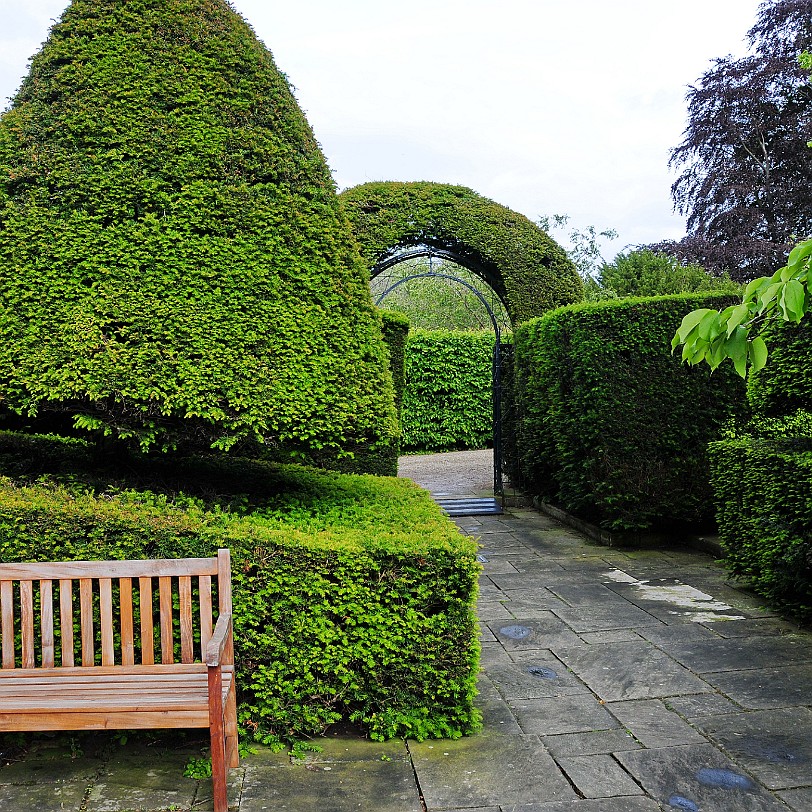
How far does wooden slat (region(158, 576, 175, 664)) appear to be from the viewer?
318 centimetres

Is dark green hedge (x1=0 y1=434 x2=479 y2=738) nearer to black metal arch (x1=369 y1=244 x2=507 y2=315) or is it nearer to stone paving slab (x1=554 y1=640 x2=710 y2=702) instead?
stone paving slab (x1=554 y1=640 x2=710 y2=702)

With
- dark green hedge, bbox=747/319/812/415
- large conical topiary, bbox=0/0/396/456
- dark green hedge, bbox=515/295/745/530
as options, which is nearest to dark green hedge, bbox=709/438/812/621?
dark green hedge, bbox=747/319/812/415

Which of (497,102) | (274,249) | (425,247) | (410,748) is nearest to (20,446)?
(274,249)

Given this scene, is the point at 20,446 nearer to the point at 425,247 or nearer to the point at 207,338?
the point at 207,338

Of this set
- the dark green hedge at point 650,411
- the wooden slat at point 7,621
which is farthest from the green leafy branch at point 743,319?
the dark green hedge at point 650,411

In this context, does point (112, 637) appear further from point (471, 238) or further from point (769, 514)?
point (471, 238)

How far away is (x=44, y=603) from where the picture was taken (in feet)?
10.5

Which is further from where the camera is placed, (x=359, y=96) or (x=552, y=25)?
(x=359, y=96)

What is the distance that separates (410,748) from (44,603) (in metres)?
1.69

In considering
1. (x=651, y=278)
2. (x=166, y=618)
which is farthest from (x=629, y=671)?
(x=651, y=278)

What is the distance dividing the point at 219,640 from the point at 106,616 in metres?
0.62

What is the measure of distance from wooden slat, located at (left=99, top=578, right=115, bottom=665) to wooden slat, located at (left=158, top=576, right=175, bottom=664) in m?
0.20

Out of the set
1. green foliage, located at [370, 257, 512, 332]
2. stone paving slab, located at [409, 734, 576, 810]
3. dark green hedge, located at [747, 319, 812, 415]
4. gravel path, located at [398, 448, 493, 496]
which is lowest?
stone paving slab, located at [409, 734, 576, 810]

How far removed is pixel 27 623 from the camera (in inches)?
126
